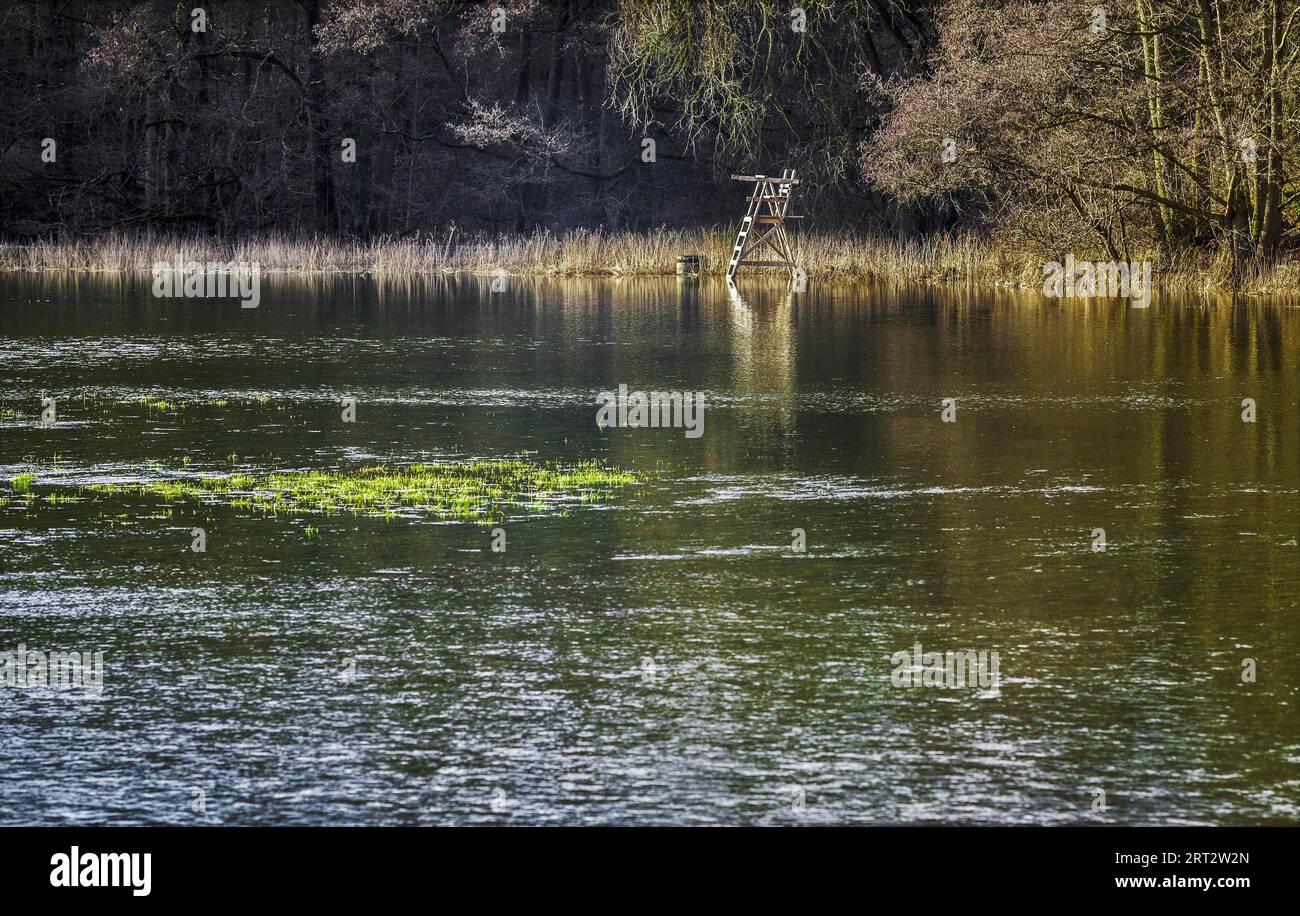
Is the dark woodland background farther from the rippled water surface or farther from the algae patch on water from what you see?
the algae patch on water

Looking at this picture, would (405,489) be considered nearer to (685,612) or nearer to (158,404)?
(685,612)

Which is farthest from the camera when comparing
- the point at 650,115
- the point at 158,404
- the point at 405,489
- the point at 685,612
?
the point at 650,115

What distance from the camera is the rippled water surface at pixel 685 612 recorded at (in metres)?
5.79

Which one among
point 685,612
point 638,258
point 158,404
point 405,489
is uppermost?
point 638,258

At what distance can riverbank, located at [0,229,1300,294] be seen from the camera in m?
33.9

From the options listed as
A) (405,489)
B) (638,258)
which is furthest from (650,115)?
(405,489)

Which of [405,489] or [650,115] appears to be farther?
[650,115]

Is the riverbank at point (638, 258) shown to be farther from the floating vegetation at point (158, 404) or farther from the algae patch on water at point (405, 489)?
the algae patch on water at point (405, 489)

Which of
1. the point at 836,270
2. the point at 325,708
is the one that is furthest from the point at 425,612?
the point at 836,270

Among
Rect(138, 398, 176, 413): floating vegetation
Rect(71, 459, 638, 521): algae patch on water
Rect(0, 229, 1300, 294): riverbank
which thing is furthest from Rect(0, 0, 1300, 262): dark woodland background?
Rect(71, 459, 638, 521): algae patch on water

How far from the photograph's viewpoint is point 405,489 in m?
11.5

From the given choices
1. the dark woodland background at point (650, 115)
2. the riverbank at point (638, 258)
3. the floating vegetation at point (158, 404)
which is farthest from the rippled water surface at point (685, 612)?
the riverbank at point (638, 258)

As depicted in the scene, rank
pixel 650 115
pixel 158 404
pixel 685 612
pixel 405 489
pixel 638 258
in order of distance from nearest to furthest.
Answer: pixel 685 612 < pixel 405 489 < pixel 158 404 < pixel 638 258 < pixel 650 115

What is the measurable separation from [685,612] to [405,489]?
3803mm
